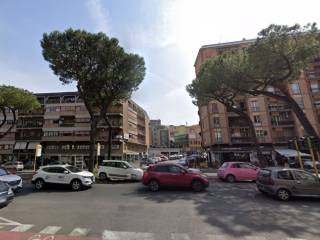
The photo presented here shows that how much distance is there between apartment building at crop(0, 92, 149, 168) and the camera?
4556 centimetres

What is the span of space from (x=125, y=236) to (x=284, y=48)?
16.8 metres

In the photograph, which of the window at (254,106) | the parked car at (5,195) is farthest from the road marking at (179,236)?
the window at (254,106)

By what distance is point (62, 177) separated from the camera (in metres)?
14.2

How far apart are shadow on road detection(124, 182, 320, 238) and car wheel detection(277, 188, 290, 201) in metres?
0.28

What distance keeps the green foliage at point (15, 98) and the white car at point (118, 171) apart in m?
19.3

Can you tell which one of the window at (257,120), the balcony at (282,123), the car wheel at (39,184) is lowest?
the car wheel at (39,184)

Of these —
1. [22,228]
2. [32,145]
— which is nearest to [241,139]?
[22,228]

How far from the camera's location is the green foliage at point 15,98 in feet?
96.0

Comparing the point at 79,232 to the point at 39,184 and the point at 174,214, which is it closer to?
the point at 174,214

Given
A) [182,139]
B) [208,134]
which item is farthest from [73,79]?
[182,139]

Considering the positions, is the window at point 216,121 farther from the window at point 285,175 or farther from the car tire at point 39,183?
the car tire at point 39,183

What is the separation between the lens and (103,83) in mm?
21859

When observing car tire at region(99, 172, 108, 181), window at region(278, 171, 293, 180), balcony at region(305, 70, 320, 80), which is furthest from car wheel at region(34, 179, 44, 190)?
balcony at region(305, 70, 320, 80)

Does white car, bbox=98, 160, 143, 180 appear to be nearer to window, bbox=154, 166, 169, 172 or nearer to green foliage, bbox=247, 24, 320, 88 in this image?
window, bbox=154, 166, 169, 172
